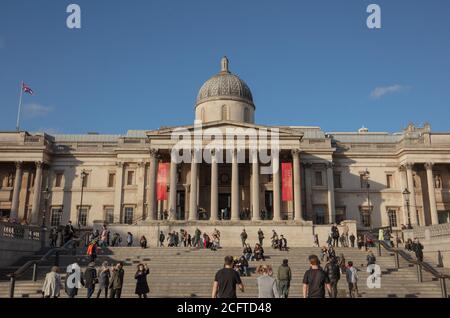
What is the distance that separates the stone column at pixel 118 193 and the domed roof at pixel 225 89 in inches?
473

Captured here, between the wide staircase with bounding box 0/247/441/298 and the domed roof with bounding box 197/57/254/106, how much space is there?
2289 centimetres

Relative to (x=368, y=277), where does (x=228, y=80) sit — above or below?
above

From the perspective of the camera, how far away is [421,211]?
4759 cm

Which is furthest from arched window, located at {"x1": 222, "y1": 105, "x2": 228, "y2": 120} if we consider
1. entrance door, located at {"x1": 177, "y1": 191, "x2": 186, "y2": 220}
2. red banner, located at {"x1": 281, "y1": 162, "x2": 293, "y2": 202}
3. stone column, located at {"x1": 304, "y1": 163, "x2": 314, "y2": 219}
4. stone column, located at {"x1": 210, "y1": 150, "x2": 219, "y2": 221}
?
red banner, located at {"x1": 281, "y1": 162, "x2": 293, "y2": 202}

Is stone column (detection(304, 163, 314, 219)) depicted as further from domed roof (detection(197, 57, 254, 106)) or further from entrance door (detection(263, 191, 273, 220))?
domed roof (detection(197, 57, 254, 106))

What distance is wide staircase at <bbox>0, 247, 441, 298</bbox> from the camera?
20359mm

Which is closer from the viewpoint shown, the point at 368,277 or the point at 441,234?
the point at 368,277

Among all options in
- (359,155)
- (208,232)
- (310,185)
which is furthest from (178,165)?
(359,155)

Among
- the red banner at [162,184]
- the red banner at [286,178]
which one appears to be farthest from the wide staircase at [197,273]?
the red banner at [162,184]

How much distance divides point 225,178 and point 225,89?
11000 millimetres

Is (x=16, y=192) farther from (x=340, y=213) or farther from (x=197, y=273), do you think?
(x=340, y=213)

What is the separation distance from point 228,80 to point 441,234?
99.2ft
